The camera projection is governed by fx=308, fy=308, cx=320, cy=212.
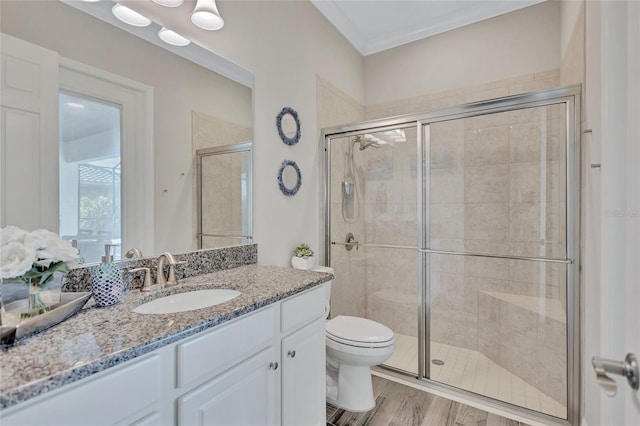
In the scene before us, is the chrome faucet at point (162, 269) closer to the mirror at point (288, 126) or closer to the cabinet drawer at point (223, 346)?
the cabinet drawer at point (223, 346)

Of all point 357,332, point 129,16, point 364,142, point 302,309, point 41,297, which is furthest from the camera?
point 364,142

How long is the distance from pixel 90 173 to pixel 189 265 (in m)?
0.58

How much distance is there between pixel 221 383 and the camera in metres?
0.99

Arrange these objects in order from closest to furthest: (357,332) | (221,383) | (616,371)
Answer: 1. (616,371)
2. (221,383)
3. (357,332)

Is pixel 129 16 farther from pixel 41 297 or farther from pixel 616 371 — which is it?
pixel 616 371

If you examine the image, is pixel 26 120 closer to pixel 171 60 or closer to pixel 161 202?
pixel 161 202

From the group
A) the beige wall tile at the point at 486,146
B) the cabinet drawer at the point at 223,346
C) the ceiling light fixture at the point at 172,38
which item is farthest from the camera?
the beige wall tile at the point at 486,146

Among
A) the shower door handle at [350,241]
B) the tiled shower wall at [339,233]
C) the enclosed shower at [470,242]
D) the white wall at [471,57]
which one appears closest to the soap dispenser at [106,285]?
the tiled shower wall at [339,233]

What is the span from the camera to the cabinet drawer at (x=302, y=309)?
1.29 metres

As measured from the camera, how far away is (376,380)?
2229 millimetres

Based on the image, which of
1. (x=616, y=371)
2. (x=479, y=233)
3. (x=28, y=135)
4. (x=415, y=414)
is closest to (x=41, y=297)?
(x=28, y=135)

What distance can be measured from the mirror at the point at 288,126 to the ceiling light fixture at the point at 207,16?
2.07 ft

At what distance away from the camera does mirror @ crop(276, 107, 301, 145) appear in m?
2.07

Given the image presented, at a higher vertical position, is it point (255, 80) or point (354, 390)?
point (255, 80)
